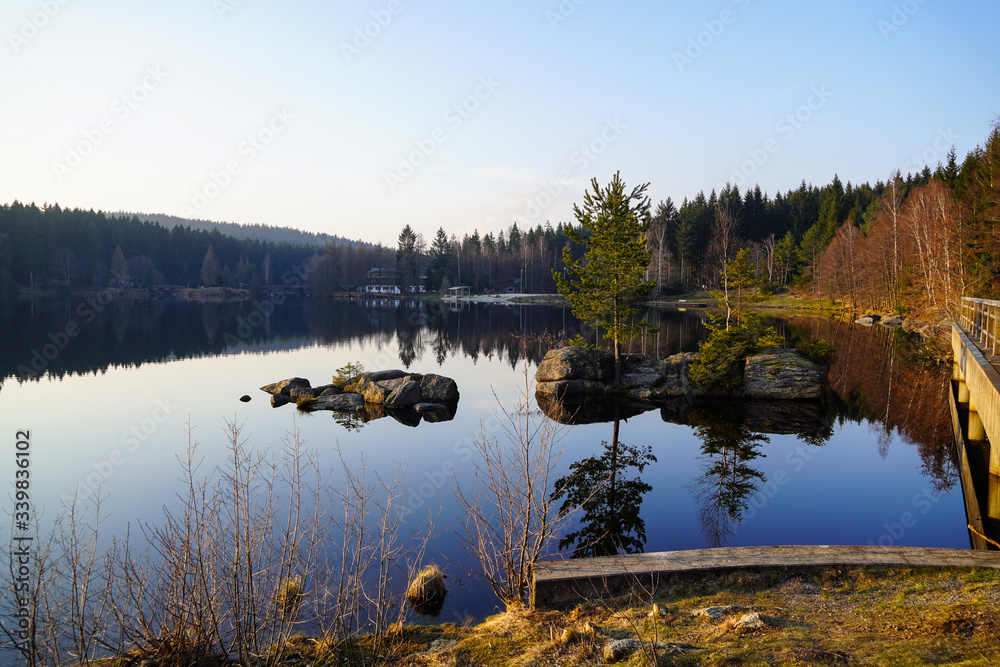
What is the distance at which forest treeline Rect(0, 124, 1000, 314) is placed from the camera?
40062 millimetres

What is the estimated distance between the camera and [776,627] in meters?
5.99

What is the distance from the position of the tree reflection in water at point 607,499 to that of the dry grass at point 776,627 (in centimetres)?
284

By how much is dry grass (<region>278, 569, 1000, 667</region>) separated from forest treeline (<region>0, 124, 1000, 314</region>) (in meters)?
19.9

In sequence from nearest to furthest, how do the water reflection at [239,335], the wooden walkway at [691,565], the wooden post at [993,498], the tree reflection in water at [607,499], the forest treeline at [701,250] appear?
the wooden walkway at [691,565] → the tree reflection in water at [607,499] → the wooden post at [993,498] → the water reflection at [239,335] → the forest treeline at [701,250]

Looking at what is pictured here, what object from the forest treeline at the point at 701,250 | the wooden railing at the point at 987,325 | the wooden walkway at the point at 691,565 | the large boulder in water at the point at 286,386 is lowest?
the wooden walkway at the point at 691,565

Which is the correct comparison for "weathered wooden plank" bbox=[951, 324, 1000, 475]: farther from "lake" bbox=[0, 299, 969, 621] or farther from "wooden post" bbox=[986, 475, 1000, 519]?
"lake" bbox=[0, 299, 969, 621]

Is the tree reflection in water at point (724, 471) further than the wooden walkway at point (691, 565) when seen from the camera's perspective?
Yes

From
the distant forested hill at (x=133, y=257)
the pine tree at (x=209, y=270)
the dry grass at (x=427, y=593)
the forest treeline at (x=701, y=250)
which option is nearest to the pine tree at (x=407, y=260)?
the forest treeline at (x=701, y=250)

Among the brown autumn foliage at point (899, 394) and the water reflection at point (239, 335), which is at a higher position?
the water reflection at point (239, 335)

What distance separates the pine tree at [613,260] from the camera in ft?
82.8

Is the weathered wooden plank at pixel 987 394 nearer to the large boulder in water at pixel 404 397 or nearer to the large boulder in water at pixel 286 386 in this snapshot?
the large boulder in water at pixel 404 397

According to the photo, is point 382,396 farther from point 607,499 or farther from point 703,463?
point 703,463

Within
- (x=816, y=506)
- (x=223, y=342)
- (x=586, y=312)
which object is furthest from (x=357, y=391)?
(x=223, y=342)

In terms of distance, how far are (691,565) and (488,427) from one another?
12514 mm
